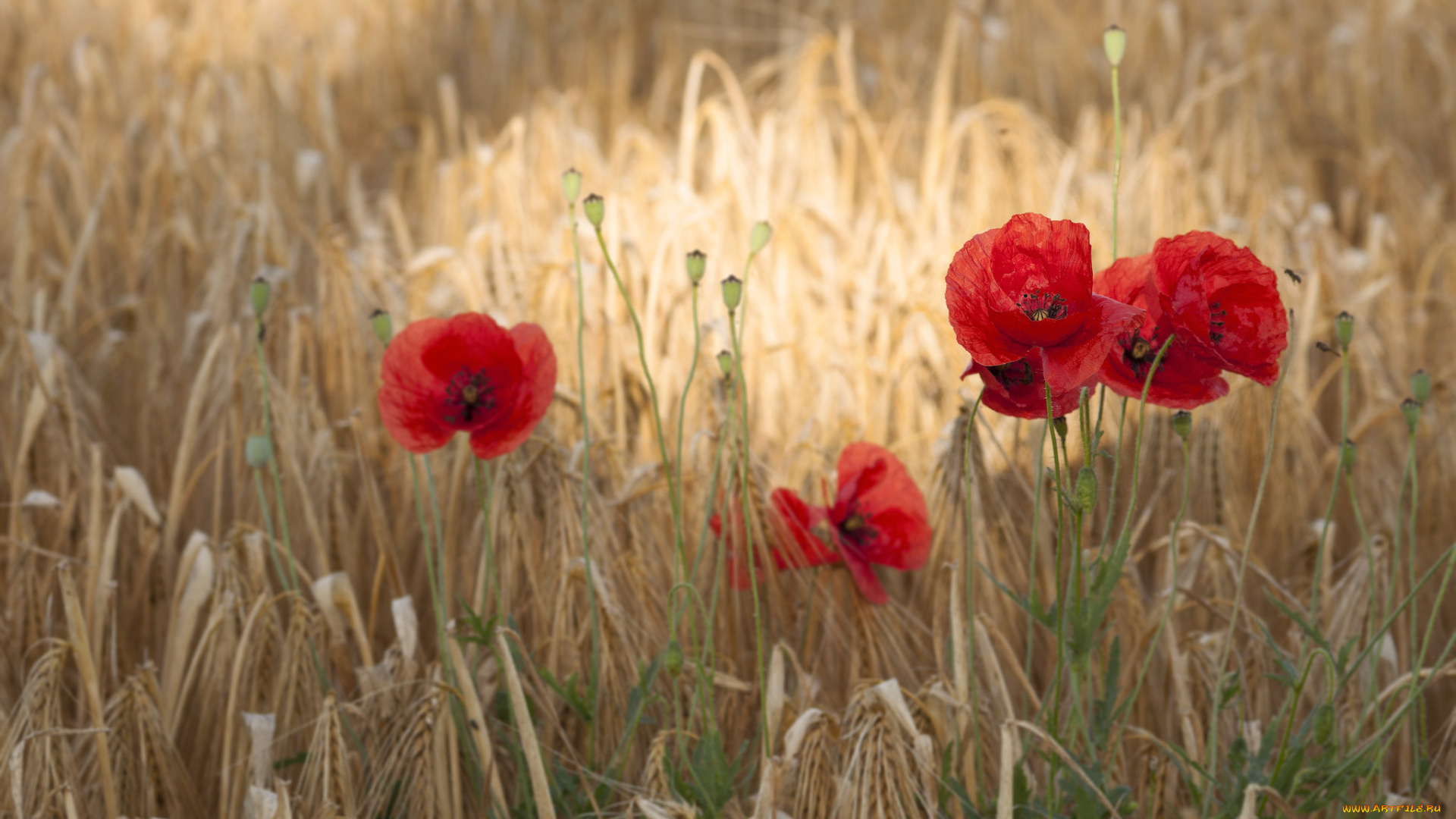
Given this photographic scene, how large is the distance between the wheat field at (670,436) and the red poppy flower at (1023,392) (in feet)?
0.19

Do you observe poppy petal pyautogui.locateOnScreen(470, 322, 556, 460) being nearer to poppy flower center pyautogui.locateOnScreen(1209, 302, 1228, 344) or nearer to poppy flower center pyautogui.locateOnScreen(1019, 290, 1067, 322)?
poppy flower center pyautogui.locateOnScreen(1019, 290, 1067, 322)

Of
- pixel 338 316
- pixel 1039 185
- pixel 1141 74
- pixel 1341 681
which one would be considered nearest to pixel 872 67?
pixel 1141 74

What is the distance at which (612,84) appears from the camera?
250 cm

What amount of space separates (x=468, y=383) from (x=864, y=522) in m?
0.40

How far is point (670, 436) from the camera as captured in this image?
1.35 m


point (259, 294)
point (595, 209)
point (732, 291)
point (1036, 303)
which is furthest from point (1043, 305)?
point (259, 294)

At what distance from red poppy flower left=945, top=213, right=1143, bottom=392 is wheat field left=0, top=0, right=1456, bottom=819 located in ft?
0.42

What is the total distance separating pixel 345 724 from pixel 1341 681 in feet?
2.61

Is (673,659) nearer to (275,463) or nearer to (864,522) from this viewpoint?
(864,522)

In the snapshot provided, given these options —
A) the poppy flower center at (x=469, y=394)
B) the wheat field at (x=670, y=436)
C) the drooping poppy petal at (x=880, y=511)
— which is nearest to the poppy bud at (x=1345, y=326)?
the wheat field at (x=670, y=436)

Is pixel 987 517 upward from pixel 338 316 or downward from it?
downward

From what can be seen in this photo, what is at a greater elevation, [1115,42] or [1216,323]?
[1115,42]

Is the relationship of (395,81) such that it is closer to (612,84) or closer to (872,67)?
(612,84)

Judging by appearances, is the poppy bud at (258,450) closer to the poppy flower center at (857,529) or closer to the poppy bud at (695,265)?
the poppy bud at (695,265)
